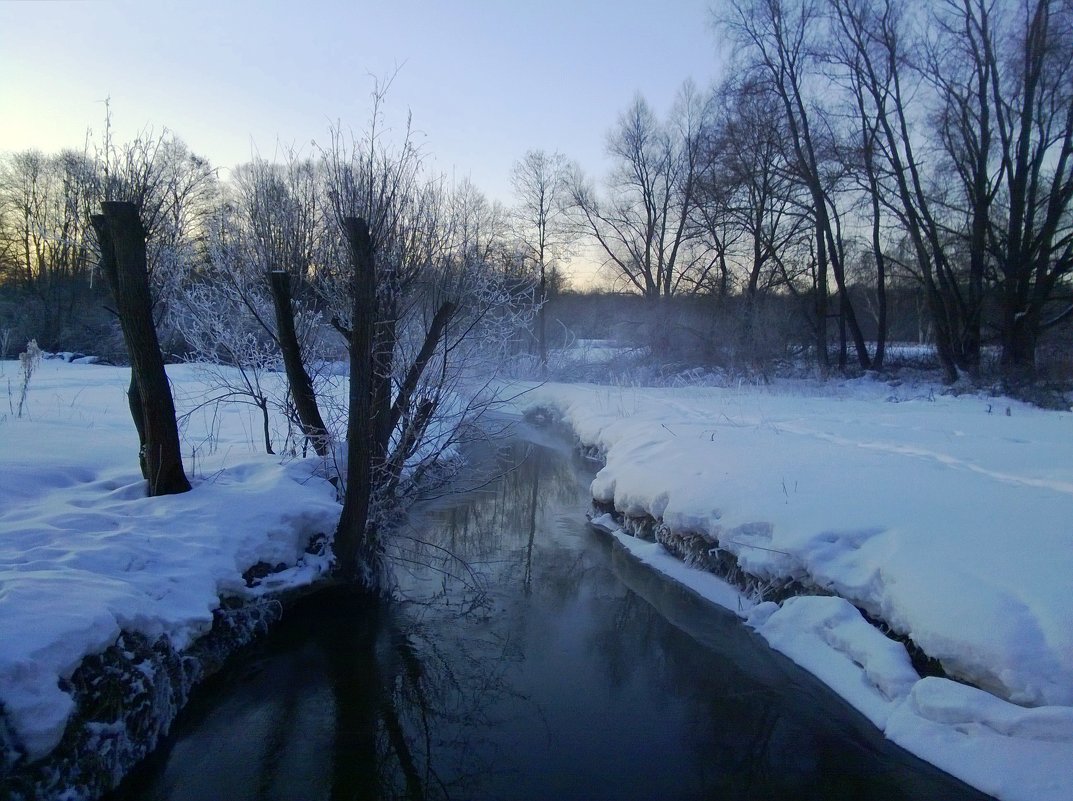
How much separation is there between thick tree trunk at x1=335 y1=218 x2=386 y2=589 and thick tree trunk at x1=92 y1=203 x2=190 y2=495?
166 centimetres

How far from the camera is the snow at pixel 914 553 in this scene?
4102 mm

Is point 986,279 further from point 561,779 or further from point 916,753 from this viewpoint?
point 561,779

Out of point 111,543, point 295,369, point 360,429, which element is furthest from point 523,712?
point 295,369

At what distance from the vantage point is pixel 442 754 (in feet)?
14.9

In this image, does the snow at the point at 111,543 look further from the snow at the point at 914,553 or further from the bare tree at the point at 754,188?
the bare tree at the point at 754,188

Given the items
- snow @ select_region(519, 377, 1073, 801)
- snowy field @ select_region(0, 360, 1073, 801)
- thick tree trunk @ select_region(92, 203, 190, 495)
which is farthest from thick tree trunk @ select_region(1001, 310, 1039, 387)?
thick tree trunk @ select_region(92, 203, 190, 495)

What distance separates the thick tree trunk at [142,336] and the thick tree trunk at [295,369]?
1.47 metres

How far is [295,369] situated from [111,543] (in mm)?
3472

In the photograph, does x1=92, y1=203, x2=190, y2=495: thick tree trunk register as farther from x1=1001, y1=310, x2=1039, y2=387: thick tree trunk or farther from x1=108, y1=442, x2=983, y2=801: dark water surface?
x1=1001, y1=310, x2=1039, y2=387: thick tree trunk

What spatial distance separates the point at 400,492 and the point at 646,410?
8.56 meters

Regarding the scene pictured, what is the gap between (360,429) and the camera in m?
6.37

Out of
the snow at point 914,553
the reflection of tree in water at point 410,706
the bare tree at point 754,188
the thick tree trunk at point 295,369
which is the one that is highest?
the bare tree at point 754,188

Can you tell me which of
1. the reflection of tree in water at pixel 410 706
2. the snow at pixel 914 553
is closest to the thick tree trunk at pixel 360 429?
the reflection of tree in water at pixel 410 706

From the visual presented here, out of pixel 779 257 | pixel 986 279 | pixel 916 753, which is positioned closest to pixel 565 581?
pixel 916 753
